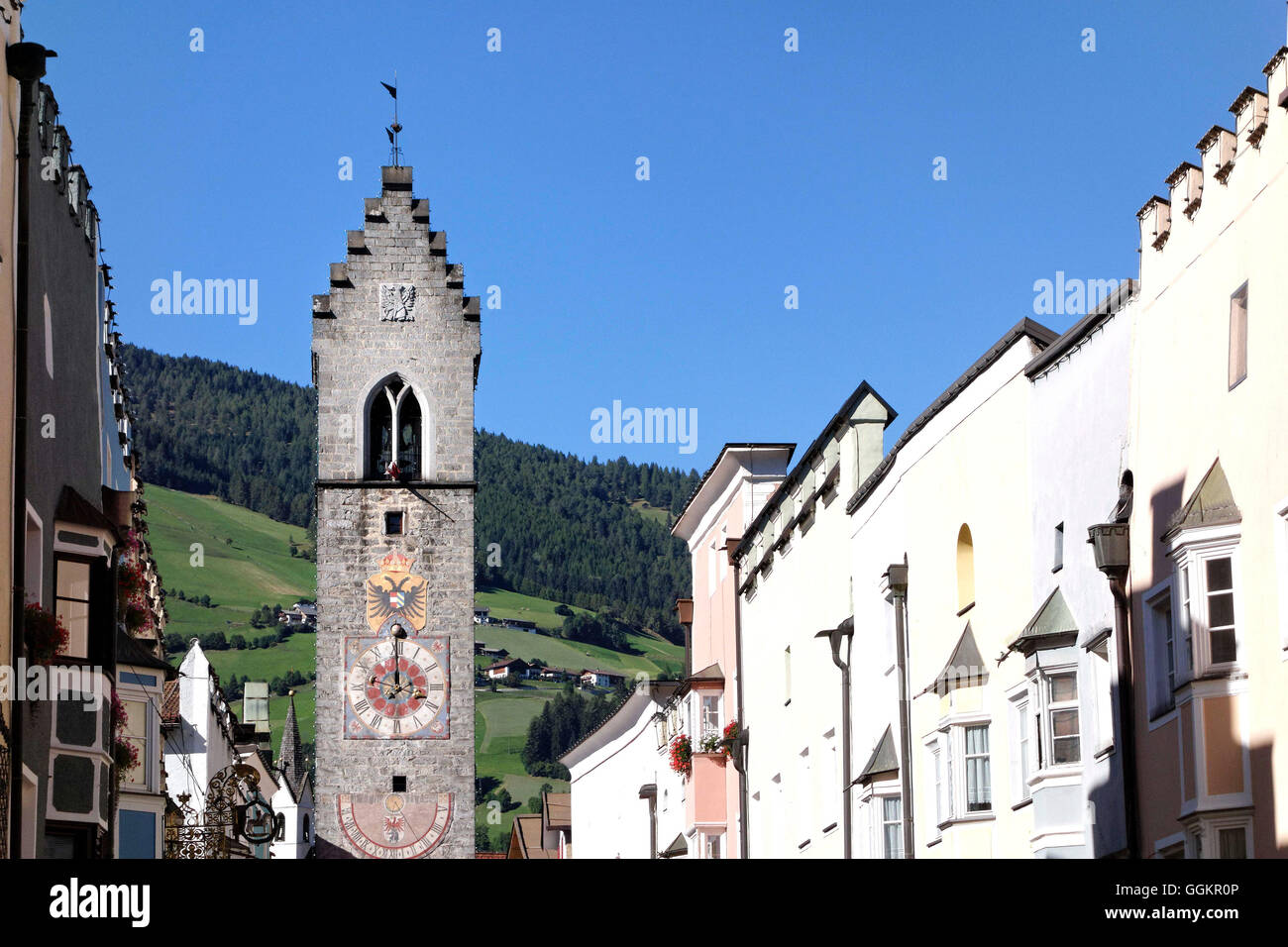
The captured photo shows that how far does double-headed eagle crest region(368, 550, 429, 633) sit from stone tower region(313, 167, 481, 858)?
0.14 ft

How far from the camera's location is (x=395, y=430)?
64.2 m

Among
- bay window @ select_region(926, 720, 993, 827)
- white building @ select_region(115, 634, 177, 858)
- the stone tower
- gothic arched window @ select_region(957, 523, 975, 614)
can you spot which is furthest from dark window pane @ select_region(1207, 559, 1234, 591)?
the stone tower

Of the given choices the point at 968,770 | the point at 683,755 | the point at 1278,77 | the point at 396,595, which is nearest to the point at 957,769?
the point at 968,770

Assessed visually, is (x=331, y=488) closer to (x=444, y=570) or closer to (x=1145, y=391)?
(x=444, y=570)

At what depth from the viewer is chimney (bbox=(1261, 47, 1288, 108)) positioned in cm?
1934

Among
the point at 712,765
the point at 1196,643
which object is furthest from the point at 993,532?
the point at 712,765

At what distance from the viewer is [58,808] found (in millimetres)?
26578

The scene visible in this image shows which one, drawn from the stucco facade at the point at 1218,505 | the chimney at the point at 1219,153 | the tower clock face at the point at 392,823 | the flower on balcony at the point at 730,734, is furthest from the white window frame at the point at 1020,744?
the tower clock face at the point at 392,823

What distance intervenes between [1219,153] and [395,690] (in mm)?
43438

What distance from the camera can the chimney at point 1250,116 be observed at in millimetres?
20016

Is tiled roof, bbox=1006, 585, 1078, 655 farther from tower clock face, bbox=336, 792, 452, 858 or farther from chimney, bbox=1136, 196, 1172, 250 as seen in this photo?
tower clock face, bbox=336, 792, 452, 858

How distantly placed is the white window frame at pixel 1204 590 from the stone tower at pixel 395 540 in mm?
40598

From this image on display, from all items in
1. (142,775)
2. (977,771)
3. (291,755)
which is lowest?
(977,771)

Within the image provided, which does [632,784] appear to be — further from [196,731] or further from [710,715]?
[710,715]
